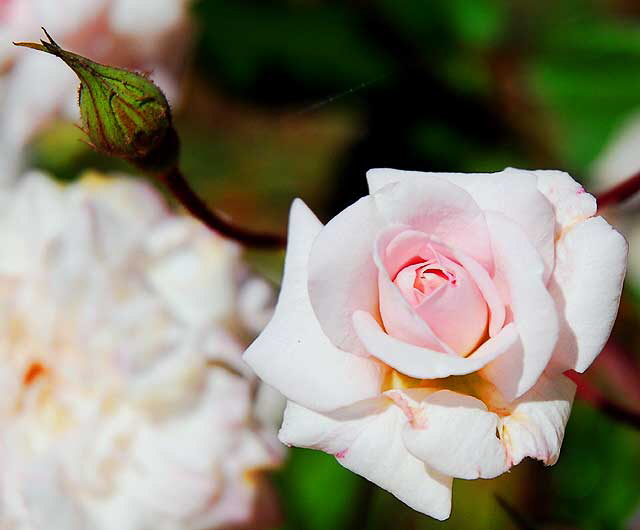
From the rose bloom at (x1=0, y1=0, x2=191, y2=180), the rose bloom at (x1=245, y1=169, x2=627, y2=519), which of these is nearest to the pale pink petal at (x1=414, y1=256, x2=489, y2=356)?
the rose bloom at (x1=245, y1=169, x2=627, y2=519)

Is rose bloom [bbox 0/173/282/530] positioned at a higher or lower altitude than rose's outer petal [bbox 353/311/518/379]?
lower

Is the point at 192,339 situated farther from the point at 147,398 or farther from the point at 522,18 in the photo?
the point at 522,18

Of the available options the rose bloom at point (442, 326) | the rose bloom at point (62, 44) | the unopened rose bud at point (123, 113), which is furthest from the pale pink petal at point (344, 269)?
the rose bloom at point (62, 44)

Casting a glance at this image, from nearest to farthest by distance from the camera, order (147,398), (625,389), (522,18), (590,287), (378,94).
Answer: (590,287) < (147,398) < (625,389) < (378,94) < (522,18)

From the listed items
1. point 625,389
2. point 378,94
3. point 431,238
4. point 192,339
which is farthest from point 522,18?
point 431,238

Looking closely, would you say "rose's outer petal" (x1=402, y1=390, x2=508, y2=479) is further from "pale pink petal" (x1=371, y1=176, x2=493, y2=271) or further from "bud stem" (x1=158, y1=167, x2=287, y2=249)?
"bud stem" (x1=158, y1=167, x2=287, y2=249)

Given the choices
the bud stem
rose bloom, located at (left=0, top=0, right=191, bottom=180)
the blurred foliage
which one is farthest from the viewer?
the blurred foliage
